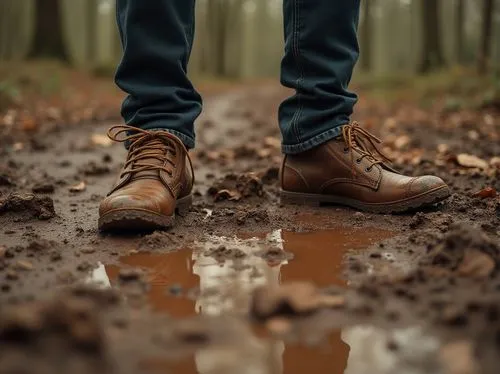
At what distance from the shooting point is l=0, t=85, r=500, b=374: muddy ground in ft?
3.24

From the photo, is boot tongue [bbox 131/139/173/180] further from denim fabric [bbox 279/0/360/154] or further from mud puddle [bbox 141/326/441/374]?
mud puddle [bbox 141/326/441/374]

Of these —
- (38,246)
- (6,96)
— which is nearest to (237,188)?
(38,246)

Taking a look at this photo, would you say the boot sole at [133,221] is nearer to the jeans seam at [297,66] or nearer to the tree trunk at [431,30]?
the jeans seam at [297,66]

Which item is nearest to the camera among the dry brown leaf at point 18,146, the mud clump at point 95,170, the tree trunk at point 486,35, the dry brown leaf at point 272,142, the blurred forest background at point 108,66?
the mud clump at point 95,170

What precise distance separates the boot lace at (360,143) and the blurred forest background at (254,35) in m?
6.65

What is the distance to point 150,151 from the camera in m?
2.03

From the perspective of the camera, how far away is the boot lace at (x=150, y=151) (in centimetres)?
201

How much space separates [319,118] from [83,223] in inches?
39.1

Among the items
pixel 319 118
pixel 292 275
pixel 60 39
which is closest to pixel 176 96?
pixel 319 118

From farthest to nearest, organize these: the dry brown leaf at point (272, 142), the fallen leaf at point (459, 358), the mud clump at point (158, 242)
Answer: the dry brown leaf at point (272, 142) → the mud clump at point (158, 242) → the fallen leaf at point (459, 358)

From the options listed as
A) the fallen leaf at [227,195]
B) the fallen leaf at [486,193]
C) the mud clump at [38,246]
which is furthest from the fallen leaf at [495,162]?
the mud clump at [38,246]

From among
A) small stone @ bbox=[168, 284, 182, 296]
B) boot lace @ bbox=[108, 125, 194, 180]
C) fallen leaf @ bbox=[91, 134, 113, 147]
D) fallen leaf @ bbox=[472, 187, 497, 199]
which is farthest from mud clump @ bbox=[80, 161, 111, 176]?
fallen leaf @ bbox=[472, 187, 497, 199]

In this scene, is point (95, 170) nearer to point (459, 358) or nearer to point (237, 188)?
point (237, 188)

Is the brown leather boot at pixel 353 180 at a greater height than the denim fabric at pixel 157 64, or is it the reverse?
the denim fabric at pixel 157 64
